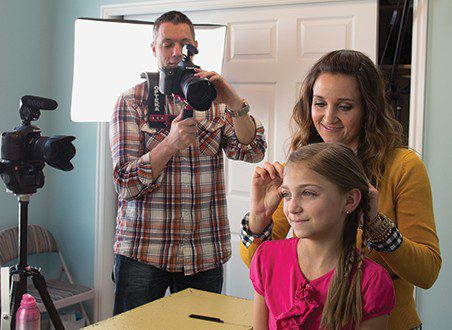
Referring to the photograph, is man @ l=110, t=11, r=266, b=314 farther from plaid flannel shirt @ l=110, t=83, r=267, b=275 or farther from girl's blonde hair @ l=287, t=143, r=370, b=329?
girl's blonde hair @ l=287, t=143, r=370, b=329

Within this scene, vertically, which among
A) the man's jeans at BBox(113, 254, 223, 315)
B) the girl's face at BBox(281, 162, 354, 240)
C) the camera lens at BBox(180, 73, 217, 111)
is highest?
the camera lens at BBox(180, 73, 217, 111)

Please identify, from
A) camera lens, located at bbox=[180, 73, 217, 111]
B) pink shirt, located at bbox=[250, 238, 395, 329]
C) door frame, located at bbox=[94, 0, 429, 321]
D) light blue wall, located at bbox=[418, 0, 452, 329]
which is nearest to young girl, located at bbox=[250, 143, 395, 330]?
pink shirt, located at bbox=[250, 238, 395, 329]

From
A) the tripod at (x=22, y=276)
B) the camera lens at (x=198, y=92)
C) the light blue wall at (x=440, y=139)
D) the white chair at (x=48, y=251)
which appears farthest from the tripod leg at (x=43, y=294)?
the light blue wall at (x=440, y=139)

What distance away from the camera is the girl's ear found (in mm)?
Result: 1086

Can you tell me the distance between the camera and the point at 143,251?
187 cm

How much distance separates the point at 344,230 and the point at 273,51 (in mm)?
1846

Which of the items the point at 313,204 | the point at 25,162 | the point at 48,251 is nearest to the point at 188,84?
the point at 25,162

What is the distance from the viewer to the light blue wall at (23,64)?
3.11 m

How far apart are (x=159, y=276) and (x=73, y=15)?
2.00 m

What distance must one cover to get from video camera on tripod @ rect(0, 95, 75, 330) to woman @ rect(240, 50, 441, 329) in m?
0.58

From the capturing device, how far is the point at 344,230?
1.12 meters

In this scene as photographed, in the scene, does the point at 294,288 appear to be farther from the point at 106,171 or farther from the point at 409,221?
the point at 106,171

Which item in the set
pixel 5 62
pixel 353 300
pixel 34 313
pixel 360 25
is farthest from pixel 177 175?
pixel 5 62

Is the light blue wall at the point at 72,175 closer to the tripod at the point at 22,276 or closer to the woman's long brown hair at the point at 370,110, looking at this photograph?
the tripod at the point at 22,276
